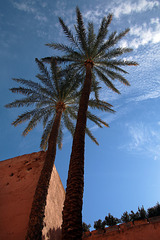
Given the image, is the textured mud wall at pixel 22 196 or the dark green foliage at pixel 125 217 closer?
the textured mud wall at pixel 22 196

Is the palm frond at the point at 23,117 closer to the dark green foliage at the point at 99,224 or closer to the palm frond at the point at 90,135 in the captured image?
the palm frond at the point at 90,135

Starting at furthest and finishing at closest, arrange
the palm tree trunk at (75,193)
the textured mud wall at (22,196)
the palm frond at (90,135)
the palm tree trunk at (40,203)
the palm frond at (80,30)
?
the palm frond at (90,135), the palm frond at (80,30), the textured mud wall at (22,196), the palm tree trunk at (40,203), the palm tree trunk at (75,193)

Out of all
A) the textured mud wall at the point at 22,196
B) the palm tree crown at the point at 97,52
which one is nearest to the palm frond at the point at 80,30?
the palm tree crown at the point at 97,52

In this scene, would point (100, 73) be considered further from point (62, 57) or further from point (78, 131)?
point (78, 131)

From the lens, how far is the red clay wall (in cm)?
705

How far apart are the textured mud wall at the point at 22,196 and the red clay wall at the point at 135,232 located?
2219 mm

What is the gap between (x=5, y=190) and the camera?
7.98 meters

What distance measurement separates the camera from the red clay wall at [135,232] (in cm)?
705

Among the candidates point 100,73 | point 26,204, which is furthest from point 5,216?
point 100,73

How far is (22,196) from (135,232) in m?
5.04

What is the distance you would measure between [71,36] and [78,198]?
932 centimetres

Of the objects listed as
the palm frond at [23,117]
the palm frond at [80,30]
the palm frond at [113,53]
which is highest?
the palm frond at [80,30]

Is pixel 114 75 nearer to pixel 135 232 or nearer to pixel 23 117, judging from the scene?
pixel 23 117

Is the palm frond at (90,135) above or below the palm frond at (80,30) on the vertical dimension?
below
